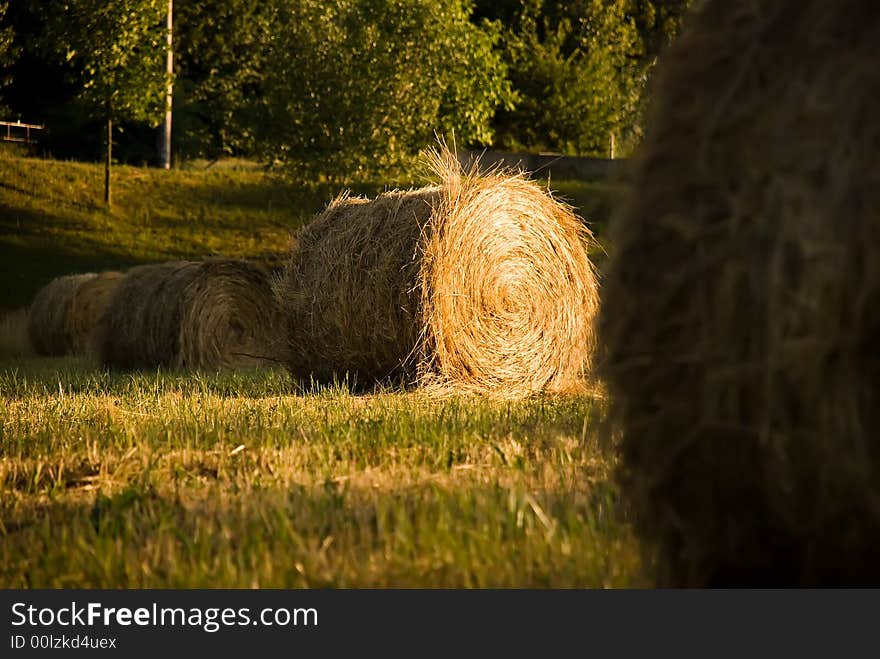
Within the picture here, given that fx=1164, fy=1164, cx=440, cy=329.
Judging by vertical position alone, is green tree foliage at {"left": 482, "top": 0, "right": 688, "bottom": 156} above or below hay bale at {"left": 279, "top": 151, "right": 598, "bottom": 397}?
above

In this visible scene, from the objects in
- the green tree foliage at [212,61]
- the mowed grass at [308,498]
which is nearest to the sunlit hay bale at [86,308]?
the mowed grass at [308,498]

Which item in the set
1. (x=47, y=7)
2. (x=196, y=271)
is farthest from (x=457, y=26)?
(x=196, y=271)

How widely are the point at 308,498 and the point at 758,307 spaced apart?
1865 millimetres

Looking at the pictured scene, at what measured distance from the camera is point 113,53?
2573 cm

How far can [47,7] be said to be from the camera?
2900 cm

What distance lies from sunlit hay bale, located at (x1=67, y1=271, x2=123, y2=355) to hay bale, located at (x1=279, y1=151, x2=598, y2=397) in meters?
7.79

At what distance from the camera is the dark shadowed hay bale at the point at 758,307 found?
95.0 inches

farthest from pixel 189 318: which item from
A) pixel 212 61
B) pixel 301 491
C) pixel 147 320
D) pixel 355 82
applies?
pixel 212 61

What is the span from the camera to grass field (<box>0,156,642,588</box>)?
3.04 meters

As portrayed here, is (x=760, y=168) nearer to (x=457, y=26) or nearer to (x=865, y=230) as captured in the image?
(x=865, y=230)

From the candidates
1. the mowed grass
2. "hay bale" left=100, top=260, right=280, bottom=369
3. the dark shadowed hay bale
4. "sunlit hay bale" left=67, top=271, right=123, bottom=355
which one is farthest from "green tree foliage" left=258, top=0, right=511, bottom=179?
the dark shadowed hay bale

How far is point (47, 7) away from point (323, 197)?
9.29 meters

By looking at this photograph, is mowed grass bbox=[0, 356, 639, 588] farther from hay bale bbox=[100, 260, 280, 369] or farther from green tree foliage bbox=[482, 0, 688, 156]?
green tree foliage bbox=[482, 0, 688, 156]

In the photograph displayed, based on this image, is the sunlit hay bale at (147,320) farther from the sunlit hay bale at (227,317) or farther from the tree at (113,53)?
the tree at (113,53)
